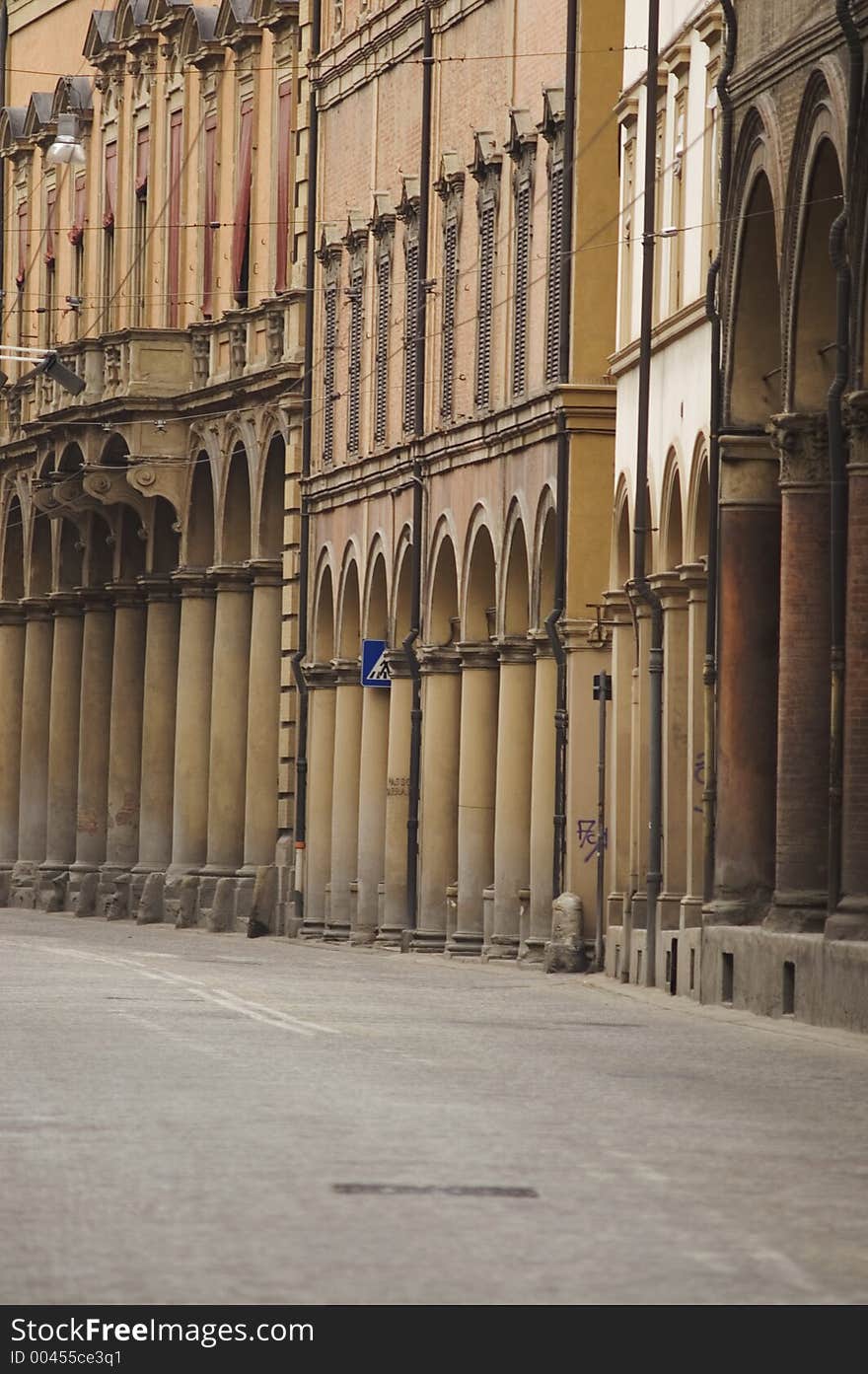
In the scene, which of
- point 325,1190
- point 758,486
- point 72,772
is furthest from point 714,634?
point 72,772

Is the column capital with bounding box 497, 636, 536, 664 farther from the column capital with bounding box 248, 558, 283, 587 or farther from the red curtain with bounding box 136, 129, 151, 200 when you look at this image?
the red curtain with bounding box 136, 129, 151, 200

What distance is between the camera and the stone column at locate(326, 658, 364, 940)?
2130 inches

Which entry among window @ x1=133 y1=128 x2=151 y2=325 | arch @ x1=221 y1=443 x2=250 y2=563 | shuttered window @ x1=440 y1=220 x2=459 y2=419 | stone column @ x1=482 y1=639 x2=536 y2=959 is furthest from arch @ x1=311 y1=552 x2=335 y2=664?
stone column @ x1=482 y1=639 x2=536 y2=959

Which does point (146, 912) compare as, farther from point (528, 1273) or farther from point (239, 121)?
point (528, 1273)

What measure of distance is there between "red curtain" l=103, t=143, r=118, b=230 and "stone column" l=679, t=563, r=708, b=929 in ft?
97.9

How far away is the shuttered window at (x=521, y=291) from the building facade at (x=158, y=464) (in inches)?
377

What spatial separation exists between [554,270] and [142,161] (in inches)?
813

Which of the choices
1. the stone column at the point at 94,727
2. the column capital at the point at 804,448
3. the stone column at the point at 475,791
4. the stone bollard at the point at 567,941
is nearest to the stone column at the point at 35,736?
the stone column at the point at 94,727

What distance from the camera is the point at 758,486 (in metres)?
35.0

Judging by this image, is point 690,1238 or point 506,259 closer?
point 690,1238

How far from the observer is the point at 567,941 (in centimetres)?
4209

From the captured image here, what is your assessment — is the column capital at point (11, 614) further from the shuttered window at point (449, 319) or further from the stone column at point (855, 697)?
the stone column at point (855, 697)
